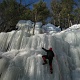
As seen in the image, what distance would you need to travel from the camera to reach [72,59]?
34.0 feet

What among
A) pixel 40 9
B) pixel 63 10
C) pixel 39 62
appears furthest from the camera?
pixel 63 10

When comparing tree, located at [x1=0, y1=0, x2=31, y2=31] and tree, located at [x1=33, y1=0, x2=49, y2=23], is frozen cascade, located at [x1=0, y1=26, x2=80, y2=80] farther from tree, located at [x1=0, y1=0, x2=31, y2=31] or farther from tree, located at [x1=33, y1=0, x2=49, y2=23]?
tree, located at [x1=33, y1=0, x2=49, y2=23]

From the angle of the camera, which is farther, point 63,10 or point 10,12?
point 63,10

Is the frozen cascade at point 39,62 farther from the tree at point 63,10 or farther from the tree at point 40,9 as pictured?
the tree at point 63,10

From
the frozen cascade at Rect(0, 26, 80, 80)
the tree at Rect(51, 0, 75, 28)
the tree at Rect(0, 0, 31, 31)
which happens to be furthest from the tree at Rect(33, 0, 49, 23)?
the frozen cascade at Rect(0, 26, 80, 80)

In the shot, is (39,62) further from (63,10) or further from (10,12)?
(63,10)

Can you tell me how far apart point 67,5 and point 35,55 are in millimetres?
19547

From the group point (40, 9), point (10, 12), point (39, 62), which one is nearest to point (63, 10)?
point (40, 9)

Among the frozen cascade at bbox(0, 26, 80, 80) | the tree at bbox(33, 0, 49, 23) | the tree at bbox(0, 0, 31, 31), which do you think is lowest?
the frozen cascade at bbox(0, 26, 80, 80)

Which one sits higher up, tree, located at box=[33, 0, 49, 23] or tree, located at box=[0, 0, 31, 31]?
tree, located at box=[33, 0, 49, 23]

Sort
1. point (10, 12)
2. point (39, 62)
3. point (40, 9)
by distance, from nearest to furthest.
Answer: point (39, 62), point (10, 12), point (40, 9)

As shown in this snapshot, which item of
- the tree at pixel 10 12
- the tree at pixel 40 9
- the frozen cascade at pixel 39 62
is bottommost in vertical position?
the frozen cascade at pixel 39 62

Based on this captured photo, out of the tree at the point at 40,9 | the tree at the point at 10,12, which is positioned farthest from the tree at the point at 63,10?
the tree at the point at 10,12

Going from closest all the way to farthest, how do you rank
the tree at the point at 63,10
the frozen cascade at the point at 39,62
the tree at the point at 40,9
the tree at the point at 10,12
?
the frozen cascade at the point at 39,62 → the tree at the point at 10,12 → the tree at the point at 40,9 → the tree at the point at 63,10
